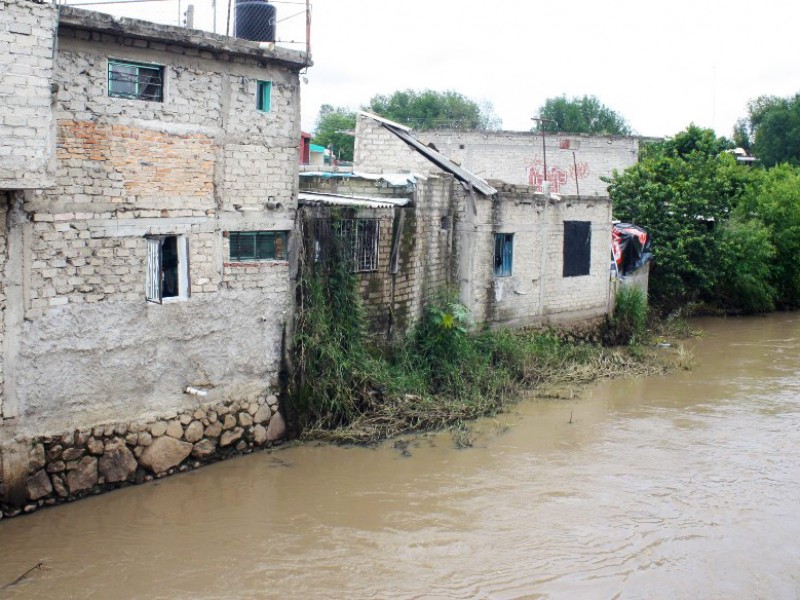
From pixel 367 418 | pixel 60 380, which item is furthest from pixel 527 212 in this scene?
pixel 60 380

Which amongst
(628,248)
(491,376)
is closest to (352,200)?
(491,376)

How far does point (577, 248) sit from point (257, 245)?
802cm

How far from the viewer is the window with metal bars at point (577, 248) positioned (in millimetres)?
15656

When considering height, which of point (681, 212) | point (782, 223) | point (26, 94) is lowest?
point (782, 223)

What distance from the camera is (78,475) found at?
8.02m

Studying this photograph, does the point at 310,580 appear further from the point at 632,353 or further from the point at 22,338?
the point at 632,353

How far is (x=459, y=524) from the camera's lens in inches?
322

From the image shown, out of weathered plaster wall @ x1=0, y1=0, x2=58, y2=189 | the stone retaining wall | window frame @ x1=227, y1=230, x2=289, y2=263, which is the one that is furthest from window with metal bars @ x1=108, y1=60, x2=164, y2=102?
the stone retaining wall

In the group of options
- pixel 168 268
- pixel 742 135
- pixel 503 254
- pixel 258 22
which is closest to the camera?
pixel 168 268

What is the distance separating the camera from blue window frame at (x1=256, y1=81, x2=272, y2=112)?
30.9 ft

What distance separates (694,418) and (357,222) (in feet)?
17.7

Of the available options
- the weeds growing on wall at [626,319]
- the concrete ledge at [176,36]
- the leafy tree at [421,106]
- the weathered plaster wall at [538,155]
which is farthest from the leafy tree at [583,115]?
the concrete ledge at [176,36]

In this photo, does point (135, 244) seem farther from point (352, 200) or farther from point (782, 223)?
point (782, 223)

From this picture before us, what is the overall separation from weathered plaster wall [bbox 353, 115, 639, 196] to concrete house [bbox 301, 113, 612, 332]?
7.73 meters
